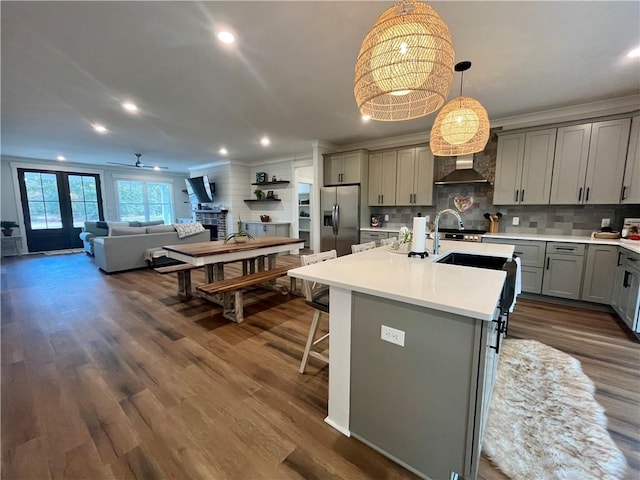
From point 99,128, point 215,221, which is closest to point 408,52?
point 99,128

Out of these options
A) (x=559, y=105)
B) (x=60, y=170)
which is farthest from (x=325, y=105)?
(x=60, y=170)

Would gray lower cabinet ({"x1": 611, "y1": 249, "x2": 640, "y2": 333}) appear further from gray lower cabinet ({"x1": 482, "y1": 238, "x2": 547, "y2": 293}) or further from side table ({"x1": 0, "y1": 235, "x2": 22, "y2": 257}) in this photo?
side table ({"x1": 0, "y1": 235, "x2": 22, "y2": 257})

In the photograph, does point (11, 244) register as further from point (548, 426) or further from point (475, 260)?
point (548, 426)

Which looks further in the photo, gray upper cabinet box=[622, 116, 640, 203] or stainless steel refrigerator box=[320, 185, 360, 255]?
stainless steel refrigerator box=[320, 185, 360, 255]

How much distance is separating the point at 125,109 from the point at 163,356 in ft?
11.5

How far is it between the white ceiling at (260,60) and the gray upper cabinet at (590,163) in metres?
0.41

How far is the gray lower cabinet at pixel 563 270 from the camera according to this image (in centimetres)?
324

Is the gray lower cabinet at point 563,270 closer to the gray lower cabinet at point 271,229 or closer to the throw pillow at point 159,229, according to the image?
the gray lower cabinet at point 271,229

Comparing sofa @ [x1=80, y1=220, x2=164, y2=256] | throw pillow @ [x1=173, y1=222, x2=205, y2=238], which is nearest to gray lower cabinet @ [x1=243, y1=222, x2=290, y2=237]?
throw pillow @ [x1=173, y1=222, x2=205, y2=238]

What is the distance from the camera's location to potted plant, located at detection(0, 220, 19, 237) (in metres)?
6.49

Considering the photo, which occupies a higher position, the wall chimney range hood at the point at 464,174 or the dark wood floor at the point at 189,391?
the wall chimney range hood at the point at 464,174

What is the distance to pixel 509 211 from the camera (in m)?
4.15

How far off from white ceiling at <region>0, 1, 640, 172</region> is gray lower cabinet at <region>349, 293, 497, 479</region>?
210cm

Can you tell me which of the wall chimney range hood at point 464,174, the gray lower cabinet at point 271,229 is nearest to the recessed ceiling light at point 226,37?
the wall chimney range hood at point 464,174
